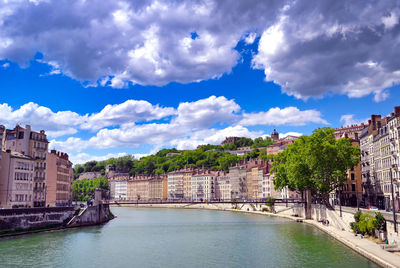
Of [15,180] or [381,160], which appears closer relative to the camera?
[15,180]

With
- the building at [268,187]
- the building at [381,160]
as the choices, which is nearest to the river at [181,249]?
the building at [381,160]

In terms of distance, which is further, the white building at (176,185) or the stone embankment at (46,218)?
the white building at (176,185)

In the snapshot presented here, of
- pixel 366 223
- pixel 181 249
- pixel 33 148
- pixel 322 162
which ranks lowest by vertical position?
pixel 181 249

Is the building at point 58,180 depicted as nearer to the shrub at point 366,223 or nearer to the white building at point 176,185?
the shrub at point 366,223

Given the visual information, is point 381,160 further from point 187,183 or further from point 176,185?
point 176,185

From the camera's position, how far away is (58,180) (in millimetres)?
81625

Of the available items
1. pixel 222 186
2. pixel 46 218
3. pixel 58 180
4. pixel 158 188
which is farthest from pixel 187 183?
pixel 46 218

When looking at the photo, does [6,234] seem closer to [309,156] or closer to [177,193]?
[309,156]

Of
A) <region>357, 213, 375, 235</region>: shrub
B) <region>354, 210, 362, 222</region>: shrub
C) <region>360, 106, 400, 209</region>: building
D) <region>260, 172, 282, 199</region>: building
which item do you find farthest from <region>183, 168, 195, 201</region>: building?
<region>357, 213, 375, 235</region>: shrub

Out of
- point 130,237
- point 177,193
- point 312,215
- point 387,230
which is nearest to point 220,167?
point 177,193

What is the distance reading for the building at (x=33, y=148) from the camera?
2645 inches

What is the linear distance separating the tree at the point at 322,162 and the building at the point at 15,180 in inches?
1677

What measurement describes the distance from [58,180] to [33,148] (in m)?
15.1

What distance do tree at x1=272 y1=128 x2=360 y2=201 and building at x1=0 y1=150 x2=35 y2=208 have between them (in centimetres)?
4260
